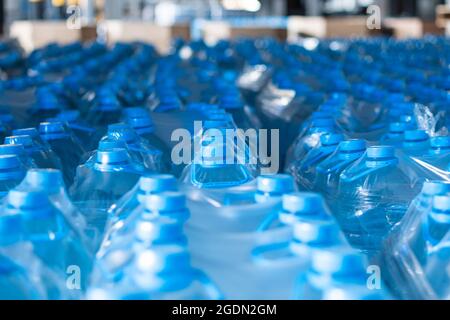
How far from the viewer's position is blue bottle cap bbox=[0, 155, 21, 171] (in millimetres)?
1614

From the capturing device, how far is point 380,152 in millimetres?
1867

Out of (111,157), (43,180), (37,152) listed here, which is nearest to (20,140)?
(37,152)

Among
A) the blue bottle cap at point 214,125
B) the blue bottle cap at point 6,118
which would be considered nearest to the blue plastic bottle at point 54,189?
the blue bottle cap at point 214,125

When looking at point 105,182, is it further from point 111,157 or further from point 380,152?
point 380,152

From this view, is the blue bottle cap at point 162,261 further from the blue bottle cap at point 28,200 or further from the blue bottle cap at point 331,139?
the blue bottle cap at point 331,139

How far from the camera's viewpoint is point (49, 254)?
1300mm

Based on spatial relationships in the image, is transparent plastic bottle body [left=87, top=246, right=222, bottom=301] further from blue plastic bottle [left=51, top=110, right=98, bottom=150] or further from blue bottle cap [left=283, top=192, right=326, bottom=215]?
blue plastic bottle [left=51, top=110, right=98, bottom=150]

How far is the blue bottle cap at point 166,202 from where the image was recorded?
123 centimetres

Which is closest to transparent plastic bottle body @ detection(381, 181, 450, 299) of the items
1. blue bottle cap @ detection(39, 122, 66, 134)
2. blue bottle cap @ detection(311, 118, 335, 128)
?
blue bottle cap @ detection(311, 118, 335, 128)

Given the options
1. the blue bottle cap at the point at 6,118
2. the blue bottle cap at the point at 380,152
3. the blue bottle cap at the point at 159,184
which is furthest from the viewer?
the blue bottle cap at the point at 6,118

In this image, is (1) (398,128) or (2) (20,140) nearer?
(2) (20,140)

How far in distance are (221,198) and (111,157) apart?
331 mm

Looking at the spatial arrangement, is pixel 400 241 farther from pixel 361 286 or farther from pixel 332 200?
pixel 332 200
